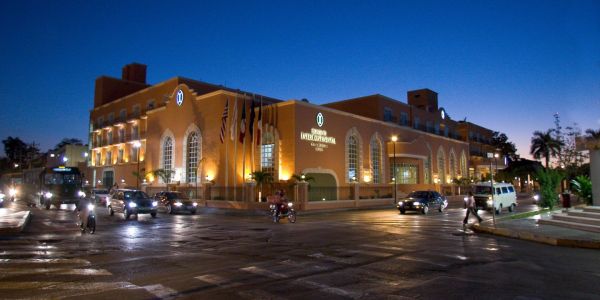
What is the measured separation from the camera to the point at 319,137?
129ft

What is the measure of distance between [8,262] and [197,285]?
18.0 ft

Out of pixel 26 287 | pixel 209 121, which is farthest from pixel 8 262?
pixel 209 121

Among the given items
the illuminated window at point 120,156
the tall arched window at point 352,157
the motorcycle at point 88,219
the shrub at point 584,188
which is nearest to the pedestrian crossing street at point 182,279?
the motorcycle at point 88,219

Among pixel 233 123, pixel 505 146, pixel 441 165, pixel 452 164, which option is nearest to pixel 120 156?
pixel 233 123

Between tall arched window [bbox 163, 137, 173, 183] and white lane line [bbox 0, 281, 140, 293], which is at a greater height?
tall arched window [bbox 163, 137, 173, 183]

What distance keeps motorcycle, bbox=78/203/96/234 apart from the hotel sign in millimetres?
23232

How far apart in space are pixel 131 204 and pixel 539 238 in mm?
19899

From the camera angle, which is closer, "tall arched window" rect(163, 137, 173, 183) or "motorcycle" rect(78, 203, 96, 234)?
"motorcycle" rect(78, 203, 96, 234)

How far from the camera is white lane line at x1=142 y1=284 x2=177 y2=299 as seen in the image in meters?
6.52

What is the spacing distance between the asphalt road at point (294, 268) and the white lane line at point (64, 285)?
0.06ft

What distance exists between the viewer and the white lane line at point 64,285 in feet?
23.0

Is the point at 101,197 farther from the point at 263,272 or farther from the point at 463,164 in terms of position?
the point at 463,164

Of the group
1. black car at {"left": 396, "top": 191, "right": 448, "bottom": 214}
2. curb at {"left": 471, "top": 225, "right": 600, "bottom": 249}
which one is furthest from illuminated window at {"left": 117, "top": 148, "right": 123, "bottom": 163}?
curb at {"left": 471, "top": 225, "right": 600, "bottom": 249}

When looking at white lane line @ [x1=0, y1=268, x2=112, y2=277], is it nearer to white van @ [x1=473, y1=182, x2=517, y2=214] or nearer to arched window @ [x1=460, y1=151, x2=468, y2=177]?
white van @ [x1=473, y1=182, x2=517, y2=214]
